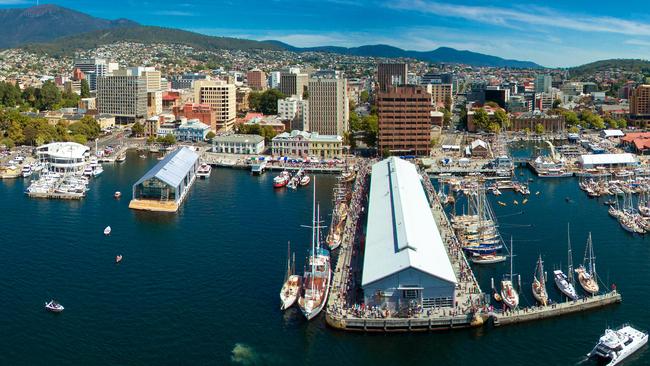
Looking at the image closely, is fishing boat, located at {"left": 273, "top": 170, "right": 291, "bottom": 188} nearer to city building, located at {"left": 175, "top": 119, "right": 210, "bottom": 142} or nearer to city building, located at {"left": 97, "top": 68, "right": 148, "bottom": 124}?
city building, located at {"left": 175, "top": 119, "right": 210, "bottom": 142}

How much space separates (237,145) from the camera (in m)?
64.4

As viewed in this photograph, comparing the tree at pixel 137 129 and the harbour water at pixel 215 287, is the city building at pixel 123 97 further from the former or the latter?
the harbour water at pixel 215 287

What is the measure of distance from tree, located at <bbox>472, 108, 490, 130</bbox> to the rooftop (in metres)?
43.2

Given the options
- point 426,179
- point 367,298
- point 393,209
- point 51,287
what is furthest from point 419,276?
point 426,179

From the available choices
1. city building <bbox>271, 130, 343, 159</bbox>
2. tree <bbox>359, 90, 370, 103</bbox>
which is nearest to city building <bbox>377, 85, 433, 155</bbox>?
city building <bbox>271, 130, 343, 159</bbox>

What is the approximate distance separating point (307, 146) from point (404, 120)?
351 inches

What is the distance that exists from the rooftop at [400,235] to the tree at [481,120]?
43.2 meters

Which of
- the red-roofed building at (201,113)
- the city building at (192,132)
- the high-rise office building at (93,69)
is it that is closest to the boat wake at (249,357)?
the city building at (192,132)

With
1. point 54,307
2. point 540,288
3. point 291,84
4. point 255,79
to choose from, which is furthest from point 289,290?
point 255,79

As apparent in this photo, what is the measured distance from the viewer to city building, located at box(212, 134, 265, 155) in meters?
64.3

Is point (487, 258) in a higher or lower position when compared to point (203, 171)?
lower

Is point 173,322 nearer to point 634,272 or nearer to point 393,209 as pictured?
point 393,209

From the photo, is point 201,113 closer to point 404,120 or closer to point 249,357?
point 404,120

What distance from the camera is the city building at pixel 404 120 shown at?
5928 cm
